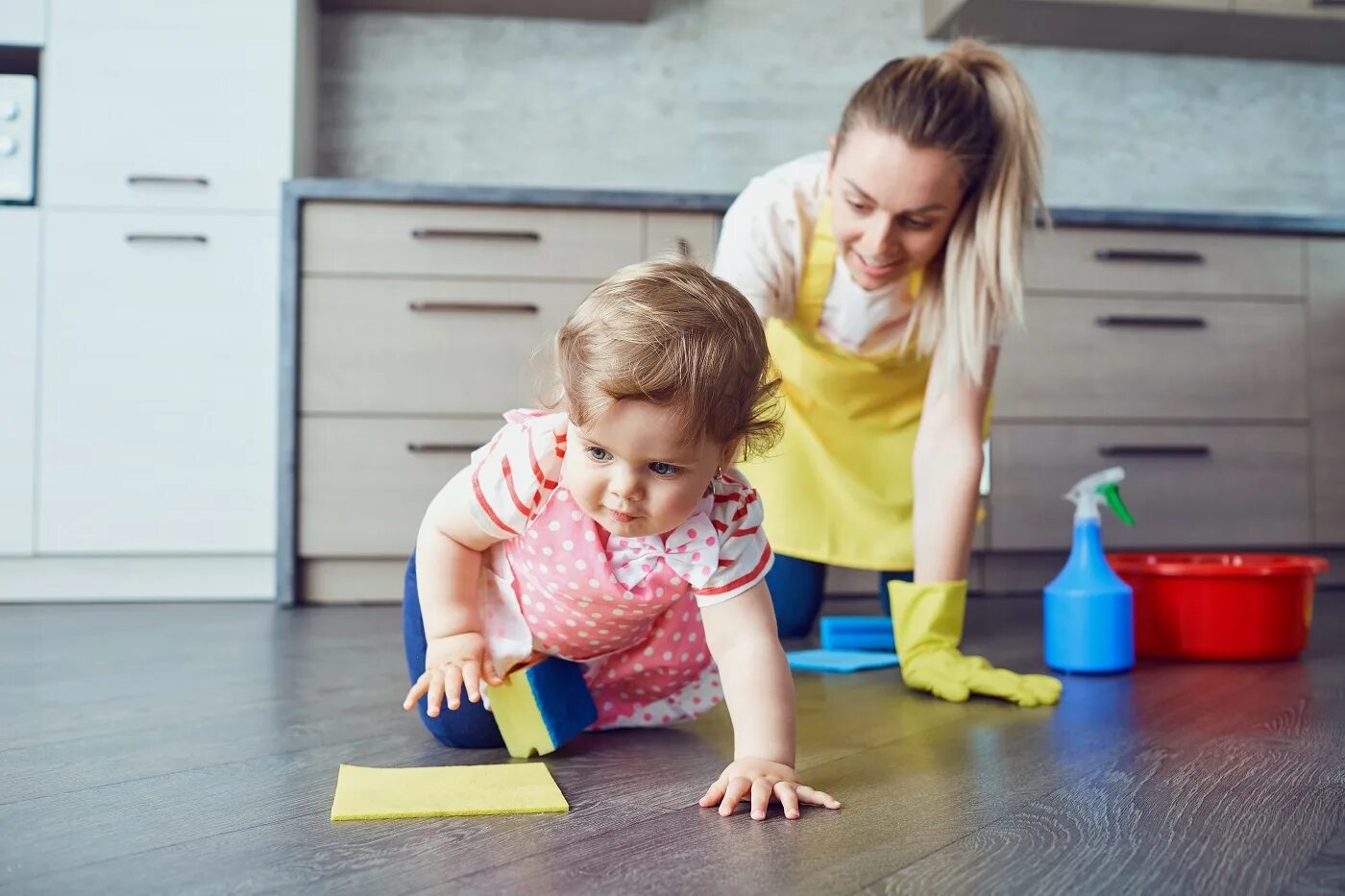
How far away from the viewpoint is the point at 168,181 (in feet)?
7.89

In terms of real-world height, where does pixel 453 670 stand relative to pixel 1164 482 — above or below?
below

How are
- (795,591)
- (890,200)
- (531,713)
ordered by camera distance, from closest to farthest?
(531,713) → (890,200) → (795,591)

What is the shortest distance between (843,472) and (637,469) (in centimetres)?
100

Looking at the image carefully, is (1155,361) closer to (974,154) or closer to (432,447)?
(974,154)

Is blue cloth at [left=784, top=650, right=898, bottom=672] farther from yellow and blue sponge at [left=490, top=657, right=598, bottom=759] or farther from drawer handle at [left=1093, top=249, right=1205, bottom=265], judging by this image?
drawer handle at [left=1093, top=249, right=1205, bottom=265]

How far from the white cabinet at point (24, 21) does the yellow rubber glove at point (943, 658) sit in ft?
6.63

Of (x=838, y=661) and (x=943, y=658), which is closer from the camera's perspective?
(x=943, y=658)

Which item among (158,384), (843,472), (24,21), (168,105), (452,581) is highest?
(24,21)

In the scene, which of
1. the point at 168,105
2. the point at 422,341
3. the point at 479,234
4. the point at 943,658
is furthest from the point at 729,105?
the point at 943,658

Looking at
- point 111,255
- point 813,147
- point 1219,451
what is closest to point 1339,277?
point 1219,451

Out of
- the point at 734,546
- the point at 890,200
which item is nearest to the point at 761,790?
the point at 734,546

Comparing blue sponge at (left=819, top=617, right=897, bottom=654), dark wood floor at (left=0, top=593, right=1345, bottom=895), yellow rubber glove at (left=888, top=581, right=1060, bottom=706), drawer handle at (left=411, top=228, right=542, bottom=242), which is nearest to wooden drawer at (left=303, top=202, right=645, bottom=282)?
drawer handle at (left=411, top=228, right=542, bottom=242)

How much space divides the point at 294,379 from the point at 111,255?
448 mm

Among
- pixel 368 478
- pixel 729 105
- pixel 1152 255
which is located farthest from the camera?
pixel 729 105
